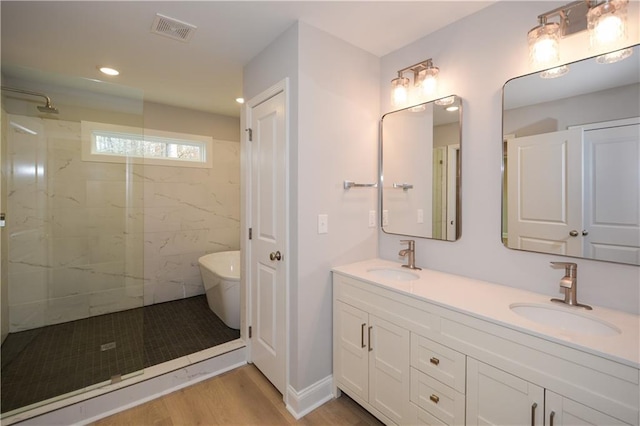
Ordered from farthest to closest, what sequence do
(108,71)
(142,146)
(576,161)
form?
(142,146), (108,71), (576,161)

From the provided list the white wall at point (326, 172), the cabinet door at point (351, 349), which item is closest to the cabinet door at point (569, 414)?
the cabinet door at point (351, 349)

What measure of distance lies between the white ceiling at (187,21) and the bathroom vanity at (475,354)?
1.60 meters

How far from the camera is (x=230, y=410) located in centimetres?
183

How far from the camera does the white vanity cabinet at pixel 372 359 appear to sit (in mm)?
1531

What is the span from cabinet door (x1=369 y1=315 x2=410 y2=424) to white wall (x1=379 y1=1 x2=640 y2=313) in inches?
23.6

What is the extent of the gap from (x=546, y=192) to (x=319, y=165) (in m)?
1.25

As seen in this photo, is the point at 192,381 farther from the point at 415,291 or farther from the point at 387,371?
the point at 415,291

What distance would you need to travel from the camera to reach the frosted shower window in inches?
110

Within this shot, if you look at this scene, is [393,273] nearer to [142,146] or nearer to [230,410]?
[230,410]

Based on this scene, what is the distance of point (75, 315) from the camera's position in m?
2.76

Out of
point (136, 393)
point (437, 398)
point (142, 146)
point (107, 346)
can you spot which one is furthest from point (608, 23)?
point (107, 346)

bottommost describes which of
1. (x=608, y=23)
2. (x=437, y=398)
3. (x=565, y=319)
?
(x=437, y=398)

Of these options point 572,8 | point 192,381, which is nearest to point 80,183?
point 192,381

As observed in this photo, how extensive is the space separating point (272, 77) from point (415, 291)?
1.69m
